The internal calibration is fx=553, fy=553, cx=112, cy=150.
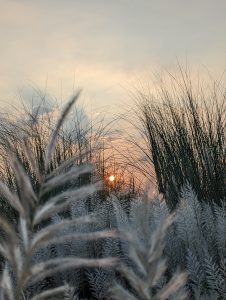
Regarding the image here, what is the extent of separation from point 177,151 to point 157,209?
2.50 metres

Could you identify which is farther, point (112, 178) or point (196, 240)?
point (112, 178)

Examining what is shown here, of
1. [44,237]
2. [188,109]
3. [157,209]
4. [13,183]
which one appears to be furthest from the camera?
[13,183]

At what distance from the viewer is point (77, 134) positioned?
6262 millimetres

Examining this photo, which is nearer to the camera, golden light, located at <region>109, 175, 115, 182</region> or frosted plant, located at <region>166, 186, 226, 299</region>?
frosted plant, located at <region>166, 186, 226, 299</region>

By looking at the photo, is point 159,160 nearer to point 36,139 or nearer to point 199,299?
point 36,139

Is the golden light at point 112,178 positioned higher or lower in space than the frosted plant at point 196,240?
higher

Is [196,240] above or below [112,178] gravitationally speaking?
below

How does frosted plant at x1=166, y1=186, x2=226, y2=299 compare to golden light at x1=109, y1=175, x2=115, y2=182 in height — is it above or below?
below

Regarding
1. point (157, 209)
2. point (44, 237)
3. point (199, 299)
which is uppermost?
point (157, 209)

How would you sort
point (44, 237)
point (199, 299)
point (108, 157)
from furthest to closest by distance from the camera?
point (108, 157)
point (199, 299)
point (44, 237)

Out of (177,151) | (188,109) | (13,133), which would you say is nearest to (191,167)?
(177,151)

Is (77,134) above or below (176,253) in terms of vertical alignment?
above

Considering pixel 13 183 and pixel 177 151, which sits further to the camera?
pixel 13 183

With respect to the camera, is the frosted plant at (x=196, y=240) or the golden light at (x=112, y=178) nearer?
the frosted plant at (x=196, y=240)
